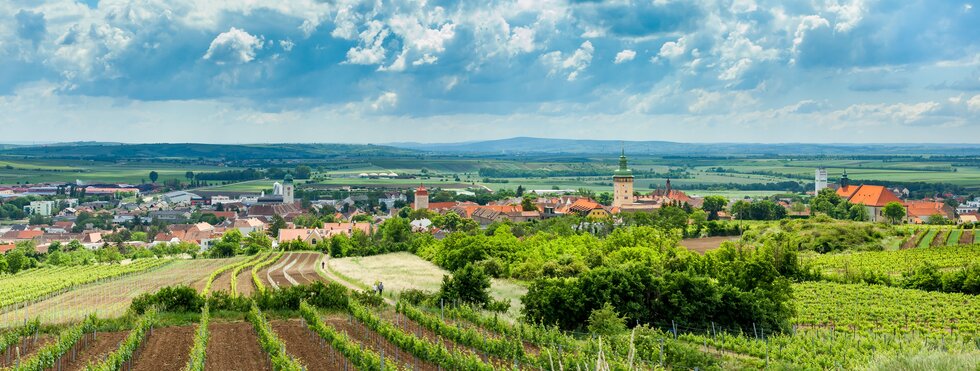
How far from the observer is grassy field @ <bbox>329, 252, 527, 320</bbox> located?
5109cm

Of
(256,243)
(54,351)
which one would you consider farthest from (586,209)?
(54,351)

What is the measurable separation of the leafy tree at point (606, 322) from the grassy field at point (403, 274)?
543 centimetres

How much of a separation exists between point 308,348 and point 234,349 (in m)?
2.35

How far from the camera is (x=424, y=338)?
2814 centimetres

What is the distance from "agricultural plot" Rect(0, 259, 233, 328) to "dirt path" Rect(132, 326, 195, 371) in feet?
19.7

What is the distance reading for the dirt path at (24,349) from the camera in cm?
2844

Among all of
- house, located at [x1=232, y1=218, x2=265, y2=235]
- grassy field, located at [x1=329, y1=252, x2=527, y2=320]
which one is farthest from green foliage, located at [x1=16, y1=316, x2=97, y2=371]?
house, located at [x1=232, y1=218, x2=265, y2=235]

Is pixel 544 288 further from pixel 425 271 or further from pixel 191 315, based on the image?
pixel 425 271

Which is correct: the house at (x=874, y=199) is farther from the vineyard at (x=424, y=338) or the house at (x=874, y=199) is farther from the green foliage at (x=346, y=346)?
the green foliage at (x=346, y=346)

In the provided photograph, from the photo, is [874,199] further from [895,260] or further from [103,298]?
[103,298]

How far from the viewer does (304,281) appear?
5816cm

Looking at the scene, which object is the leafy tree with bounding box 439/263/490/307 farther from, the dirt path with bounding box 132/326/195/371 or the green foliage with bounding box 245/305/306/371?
the dirt path with bounding box 132/326/195/371

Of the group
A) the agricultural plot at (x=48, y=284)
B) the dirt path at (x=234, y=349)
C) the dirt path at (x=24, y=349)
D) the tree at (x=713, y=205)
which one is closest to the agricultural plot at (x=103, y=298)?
the agricultural plot at (x=48, y=284)

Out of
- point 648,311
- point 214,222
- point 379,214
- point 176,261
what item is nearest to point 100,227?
point 214,222
